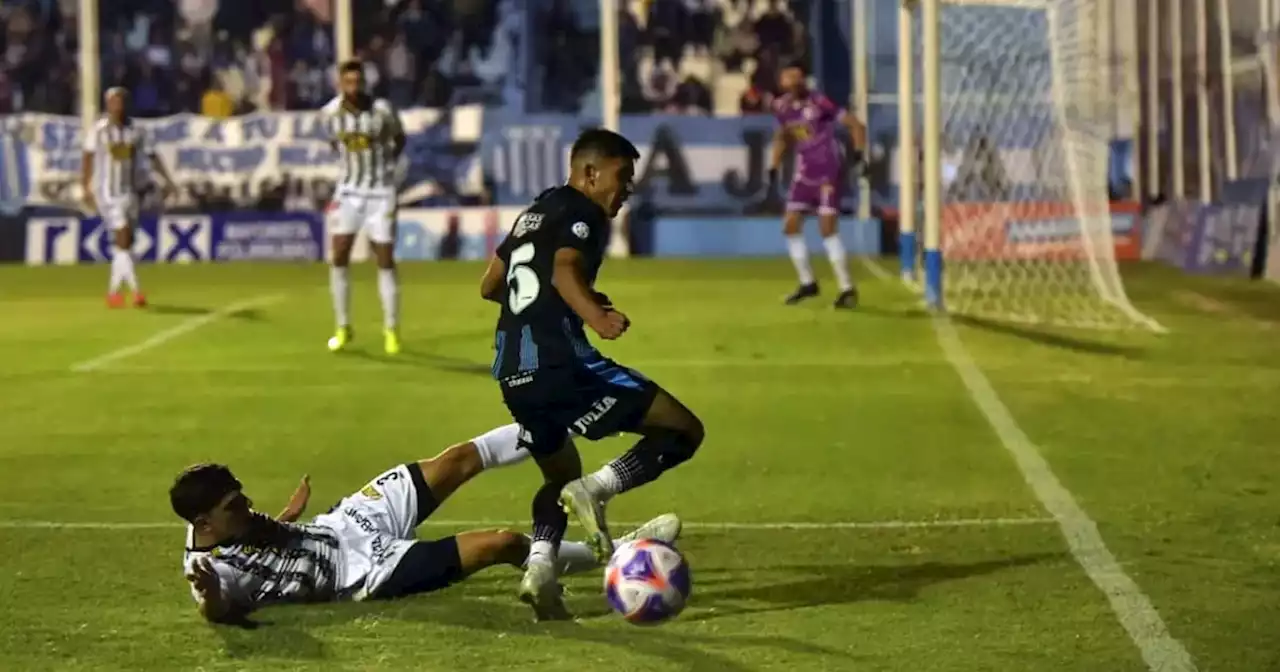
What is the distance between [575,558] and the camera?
5.81m

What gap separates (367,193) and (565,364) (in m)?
7.68

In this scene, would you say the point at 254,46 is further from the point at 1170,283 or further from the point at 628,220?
the point at 1170,283

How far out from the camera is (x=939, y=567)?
19.6ft

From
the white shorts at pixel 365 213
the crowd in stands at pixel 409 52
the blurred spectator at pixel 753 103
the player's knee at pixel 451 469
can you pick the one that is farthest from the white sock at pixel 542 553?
the crowd in stands at pixel 409 52

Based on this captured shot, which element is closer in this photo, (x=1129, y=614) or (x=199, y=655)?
(x=199, y=655)

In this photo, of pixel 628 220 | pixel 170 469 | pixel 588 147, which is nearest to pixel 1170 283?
pixel 628 220

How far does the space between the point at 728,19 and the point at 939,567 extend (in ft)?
70.3

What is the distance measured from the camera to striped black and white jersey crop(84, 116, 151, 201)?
54.2 feet

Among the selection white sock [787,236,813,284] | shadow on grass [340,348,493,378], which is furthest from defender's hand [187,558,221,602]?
white sock [787,236,813,284]

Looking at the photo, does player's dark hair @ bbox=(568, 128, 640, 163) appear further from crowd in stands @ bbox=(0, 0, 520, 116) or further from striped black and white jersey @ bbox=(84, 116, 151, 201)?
crowd in stands @ bbox=(0, 0, 520, 116)

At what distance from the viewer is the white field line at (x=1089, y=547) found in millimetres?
4871

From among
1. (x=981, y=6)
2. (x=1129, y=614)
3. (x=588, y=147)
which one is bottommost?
(x=1129, y=614)

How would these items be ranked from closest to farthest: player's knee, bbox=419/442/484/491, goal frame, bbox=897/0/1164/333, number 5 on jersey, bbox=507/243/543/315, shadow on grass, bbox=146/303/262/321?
number 5 on jersey, bbox=507/243/543/315
player's knee, bbox=419/442/484/491
goal frame, bbox=897/0/1164/333
shadow on grass, bbox=146/303/262/321

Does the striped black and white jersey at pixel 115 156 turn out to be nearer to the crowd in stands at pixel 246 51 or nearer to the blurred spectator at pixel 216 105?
the blurred spectator at pixel 216 105
